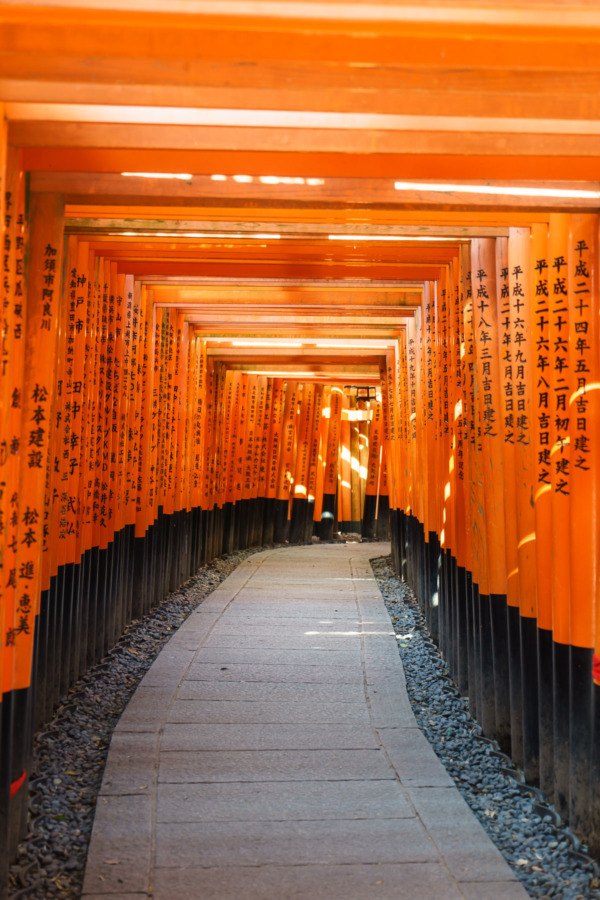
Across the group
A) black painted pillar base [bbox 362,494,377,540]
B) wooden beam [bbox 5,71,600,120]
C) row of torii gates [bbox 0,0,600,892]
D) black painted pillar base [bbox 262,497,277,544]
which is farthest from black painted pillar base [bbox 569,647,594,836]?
black painted pillar base [bbox 362,494,377,540]

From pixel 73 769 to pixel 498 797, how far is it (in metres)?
2.10

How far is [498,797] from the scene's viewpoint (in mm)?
3961

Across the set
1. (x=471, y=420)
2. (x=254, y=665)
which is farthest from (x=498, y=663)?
(x=254, y=665)

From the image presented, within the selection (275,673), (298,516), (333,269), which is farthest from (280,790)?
(298,516)

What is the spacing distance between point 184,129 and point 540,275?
1847mm

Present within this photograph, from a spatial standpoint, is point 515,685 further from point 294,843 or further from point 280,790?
point 294,843

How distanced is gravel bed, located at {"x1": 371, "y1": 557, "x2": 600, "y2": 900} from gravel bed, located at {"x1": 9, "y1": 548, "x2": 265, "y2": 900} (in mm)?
1749

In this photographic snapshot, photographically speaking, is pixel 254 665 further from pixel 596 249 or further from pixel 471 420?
pixel 596 249

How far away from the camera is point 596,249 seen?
137 inches

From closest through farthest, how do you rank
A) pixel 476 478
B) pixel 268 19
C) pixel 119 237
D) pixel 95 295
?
pixel 268 19, pixel 476 478, pixel 119 237, pixel 95 295

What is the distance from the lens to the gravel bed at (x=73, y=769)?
3090mm

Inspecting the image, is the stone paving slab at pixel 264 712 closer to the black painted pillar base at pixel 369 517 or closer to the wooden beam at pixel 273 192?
the wooden beam at pixel 273 192

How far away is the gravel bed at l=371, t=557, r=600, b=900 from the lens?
3.16 meters

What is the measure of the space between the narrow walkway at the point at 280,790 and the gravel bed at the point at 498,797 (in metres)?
0.14
